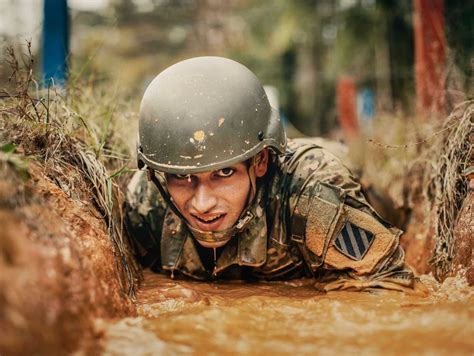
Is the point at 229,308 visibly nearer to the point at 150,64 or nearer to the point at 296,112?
the point at 296,112

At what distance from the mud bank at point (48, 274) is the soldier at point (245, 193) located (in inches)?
22.2

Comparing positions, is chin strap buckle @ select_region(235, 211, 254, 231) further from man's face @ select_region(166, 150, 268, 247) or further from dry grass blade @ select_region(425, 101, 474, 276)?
dry grass blade @ select_region(425, 101, 474, 276)

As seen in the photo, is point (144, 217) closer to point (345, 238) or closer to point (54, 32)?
point (345, 238)

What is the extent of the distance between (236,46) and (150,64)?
3266mm

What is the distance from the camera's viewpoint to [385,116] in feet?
18.2

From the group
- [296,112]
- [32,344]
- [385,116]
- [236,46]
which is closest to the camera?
[32,344]

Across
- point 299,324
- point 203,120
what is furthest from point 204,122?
point 299,324

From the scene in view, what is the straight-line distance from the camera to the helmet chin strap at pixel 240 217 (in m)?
2.72

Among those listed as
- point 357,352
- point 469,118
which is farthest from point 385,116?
point 357,352

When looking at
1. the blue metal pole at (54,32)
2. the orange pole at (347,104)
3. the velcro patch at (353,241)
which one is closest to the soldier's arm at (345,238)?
the velcro patch at (353,241)

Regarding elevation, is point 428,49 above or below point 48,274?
above

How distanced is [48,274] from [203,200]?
1.02 metres

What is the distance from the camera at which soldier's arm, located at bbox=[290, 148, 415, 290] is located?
264 cm

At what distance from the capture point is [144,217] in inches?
121
